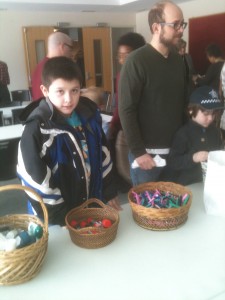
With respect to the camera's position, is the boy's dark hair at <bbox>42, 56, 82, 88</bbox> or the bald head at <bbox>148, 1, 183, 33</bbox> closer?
the boy's dark hair at <bbox>42, 56, 82, 88</bbox>

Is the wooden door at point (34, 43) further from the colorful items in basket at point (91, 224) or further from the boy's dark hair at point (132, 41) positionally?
the colorful items in basket at point (91, 224)

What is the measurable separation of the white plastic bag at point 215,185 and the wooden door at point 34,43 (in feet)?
19.0

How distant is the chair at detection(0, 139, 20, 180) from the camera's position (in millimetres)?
2387

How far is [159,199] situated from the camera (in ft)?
3.68

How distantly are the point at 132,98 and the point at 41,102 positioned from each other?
51 centimetres

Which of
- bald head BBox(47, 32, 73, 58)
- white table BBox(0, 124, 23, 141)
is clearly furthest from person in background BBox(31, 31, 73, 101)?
white table BBox(0, 124, 23, 141)

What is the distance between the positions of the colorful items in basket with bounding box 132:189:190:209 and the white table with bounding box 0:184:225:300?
0.28 feet

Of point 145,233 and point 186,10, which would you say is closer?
point 145,233

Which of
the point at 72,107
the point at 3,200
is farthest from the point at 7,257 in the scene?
the point at 3,200

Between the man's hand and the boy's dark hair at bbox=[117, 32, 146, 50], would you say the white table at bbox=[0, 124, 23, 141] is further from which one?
the man's hand

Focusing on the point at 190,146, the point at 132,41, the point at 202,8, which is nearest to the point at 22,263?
the point at 190,146

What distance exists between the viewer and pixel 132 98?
5.17 feet

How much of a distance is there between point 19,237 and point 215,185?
69cm

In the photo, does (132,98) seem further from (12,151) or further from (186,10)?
(186,10)
